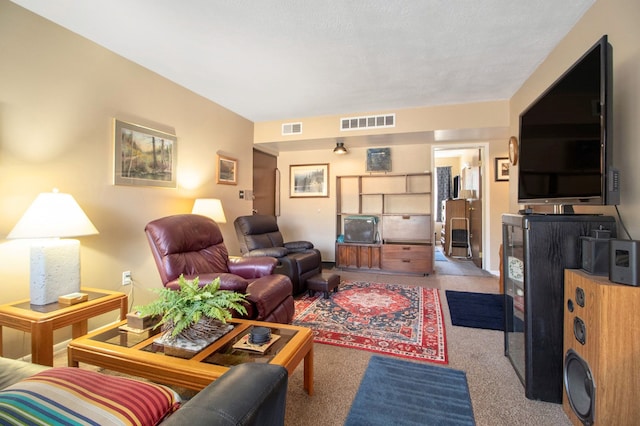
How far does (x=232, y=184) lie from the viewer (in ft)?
13.7

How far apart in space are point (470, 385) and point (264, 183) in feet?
14.1

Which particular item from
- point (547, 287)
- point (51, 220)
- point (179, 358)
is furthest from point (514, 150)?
point (51, 220)

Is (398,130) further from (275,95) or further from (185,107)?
(185,107)

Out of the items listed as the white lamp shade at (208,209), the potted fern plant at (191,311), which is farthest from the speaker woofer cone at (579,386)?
the white lamp shade at (208,209)

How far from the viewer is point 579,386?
1.40m

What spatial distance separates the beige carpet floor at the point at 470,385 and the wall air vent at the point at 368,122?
9.08 feet

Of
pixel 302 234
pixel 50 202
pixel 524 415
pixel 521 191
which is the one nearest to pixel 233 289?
pixel 50 202

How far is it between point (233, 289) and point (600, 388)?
6.74ft

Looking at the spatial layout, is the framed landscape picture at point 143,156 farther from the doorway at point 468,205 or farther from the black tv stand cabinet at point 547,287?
the doorway at point 468,205

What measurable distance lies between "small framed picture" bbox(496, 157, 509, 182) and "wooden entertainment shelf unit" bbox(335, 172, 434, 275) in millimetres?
1029

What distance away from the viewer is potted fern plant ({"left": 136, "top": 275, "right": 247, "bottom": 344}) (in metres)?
1.41

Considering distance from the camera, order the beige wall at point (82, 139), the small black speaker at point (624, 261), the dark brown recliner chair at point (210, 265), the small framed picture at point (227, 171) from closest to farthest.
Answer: the small black speaker at point (624, 261), the beige wall at point (82, 139), the dark brown recliner chair at point (210, 265), the small framed picture at point (227, 171)

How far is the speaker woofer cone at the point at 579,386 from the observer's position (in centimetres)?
128

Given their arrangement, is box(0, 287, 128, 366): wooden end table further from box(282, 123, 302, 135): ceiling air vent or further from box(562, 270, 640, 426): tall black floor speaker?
box(282, 123, 302, 135): ceiling air vent
